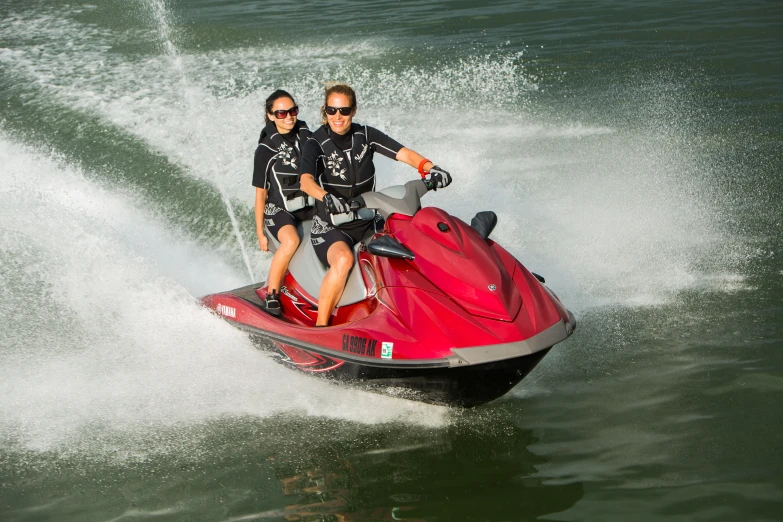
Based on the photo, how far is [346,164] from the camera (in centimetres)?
486

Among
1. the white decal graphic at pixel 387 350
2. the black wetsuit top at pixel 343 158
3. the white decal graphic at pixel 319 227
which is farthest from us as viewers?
the white decal graphic at pixel 319 227

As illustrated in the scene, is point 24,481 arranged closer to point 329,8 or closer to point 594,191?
point 594,191

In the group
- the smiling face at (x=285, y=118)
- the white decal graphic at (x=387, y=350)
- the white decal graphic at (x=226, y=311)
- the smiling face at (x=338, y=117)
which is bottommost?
the white decal graphic at (x=387, y=350)

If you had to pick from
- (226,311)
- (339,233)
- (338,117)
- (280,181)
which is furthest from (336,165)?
(226,311)

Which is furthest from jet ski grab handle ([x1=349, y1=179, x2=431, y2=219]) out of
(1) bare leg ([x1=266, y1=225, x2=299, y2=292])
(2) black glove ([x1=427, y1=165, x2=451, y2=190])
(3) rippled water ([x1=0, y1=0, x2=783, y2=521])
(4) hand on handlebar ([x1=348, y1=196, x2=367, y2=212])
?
(3) rippled water ([x1=0, y1=0, x2=783, y2=521])

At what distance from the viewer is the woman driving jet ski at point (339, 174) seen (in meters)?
4.73

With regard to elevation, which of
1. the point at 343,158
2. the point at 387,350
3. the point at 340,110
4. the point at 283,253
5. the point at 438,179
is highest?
the point at 340,110

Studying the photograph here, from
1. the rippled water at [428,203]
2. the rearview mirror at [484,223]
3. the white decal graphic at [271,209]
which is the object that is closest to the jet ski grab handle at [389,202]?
the rearview mirror at [484,223]

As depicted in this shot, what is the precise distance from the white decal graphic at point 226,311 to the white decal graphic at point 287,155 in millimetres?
1014

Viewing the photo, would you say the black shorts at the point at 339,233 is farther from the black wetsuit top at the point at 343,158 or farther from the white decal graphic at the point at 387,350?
the white decal graphic at the point at 387,350

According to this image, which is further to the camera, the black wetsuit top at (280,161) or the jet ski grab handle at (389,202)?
the black wetsuit top at (280,161)

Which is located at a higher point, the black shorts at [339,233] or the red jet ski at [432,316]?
the black shorts at [339,233]

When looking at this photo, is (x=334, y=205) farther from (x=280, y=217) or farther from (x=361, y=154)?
(x=280, y=217)

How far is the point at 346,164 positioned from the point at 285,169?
633 millimetres
